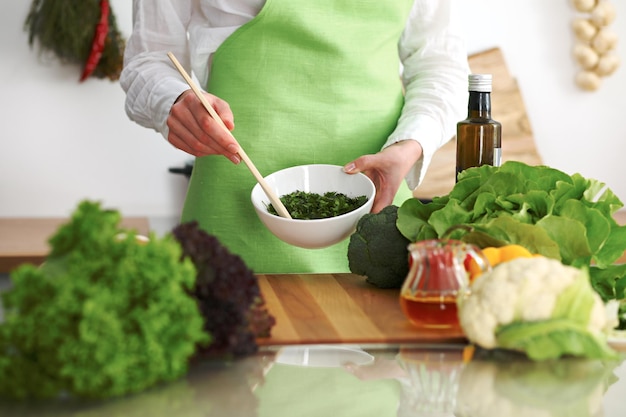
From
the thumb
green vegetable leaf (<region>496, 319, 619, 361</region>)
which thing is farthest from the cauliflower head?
the thumb

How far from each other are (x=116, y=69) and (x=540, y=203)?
80.9 inches

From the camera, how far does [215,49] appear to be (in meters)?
1.62

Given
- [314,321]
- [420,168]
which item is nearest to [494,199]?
[314,321]

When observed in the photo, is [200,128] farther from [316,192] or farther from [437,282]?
[437,282]

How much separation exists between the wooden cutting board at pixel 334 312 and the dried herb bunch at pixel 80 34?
5.92 ft

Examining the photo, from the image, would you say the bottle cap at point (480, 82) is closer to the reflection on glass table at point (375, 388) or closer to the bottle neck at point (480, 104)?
the bottle neck at point (480, 104)

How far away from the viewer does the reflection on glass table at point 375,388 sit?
0.78 m

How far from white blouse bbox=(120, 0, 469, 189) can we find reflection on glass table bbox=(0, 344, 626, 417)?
72 centimetres

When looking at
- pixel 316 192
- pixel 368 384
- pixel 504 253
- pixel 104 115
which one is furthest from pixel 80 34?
pixel 368 384

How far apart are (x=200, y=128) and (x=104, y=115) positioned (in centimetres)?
163

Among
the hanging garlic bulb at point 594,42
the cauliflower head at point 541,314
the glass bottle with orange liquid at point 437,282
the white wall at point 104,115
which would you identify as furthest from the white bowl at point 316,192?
the hanging garlic bulb at point 594,42

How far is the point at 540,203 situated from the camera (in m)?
1.16

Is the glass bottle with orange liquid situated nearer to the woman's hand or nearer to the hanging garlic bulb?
the woman's hand

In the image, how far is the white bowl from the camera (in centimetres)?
133
